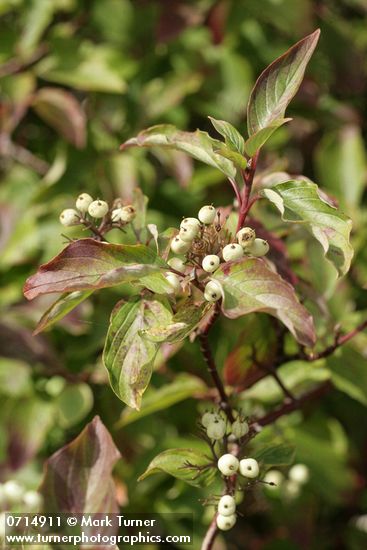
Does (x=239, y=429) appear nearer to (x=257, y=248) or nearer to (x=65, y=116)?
(x=257, y=248)

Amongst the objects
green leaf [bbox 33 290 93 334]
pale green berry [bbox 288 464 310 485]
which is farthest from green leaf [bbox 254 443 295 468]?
pale green berry [bbox 288 464 310 485]

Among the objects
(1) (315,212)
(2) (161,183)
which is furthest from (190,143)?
(2) (161,183)

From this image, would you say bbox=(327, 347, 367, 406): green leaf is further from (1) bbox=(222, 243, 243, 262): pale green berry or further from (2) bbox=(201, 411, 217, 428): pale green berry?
(1) bbox=(222, 243, 243, 262): pale green berry

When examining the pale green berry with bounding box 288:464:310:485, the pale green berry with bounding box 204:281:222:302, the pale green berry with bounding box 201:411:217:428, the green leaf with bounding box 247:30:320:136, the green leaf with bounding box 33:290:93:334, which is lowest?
the pale green berry with bounding box 288:464:310:485

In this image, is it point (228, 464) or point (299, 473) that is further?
point (299, 473)

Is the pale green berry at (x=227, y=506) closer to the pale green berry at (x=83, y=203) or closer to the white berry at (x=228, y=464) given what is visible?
the white berry at (x=228, y=464)

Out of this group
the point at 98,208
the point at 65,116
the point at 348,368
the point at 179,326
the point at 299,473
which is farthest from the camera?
the point at 65,116

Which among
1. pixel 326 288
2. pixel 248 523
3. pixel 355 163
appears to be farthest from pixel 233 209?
pixel 248 523
